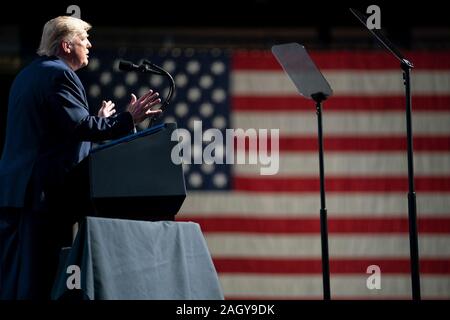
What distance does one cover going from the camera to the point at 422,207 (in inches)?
233

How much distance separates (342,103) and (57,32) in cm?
324

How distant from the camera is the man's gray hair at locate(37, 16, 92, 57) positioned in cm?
311

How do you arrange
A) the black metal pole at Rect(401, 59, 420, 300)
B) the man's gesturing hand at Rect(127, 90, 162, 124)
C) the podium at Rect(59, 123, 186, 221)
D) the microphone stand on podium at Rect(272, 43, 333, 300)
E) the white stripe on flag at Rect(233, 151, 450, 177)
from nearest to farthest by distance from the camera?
1. the podium at Rect(59, 123, 186, 221)
2. the man's gesturing hand at Rect(127, 90, 162, 124)
3. the black metal pole at Rect(401, 59, 420, 300)
4. the microphone stand on podium at Rect(272, 43, 333, 300)
5. the white stripe on flag at Rect(233, 151, 450, 177)

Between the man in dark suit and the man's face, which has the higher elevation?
the man's face

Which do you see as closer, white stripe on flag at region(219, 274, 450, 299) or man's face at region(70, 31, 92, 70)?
man's face at region(70, 31, 92, 70)

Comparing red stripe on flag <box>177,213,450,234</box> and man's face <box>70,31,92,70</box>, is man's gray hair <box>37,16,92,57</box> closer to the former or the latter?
man's face <box>70,31,92,70</box>

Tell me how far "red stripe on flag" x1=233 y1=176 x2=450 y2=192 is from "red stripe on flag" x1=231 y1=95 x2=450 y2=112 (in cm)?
50

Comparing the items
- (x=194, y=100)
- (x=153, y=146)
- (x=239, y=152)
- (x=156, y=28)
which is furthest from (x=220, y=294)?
(x=156, y=28)

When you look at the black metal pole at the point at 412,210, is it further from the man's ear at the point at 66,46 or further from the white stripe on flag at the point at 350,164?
the white stripe on flag at the point at 350,164

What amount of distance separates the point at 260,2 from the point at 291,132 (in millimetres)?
1261

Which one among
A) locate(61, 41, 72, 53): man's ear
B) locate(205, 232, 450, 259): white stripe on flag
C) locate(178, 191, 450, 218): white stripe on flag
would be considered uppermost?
locate(61, 41, 72, 53): man's ear

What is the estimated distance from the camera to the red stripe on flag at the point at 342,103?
236 inches

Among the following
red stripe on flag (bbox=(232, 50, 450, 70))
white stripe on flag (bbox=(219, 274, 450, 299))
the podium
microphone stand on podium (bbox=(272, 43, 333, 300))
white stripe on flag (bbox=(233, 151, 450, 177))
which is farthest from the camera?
red stripe on flag (bbox=(232, 50, 450, 70))

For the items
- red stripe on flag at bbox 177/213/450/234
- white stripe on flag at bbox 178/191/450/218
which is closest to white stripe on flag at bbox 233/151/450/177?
white stripe on flag at bbox 178/191/450/218
